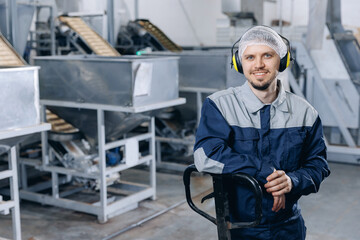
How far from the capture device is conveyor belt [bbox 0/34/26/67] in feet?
17.5

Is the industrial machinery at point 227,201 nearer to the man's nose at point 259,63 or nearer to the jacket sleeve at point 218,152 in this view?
the jacket sleeve at point 218,152

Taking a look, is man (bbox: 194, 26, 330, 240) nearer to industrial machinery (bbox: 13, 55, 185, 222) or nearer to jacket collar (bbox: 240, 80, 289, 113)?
jacket collar (bbox: 240, 80, 289, 113)

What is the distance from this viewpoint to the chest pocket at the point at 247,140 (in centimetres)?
199

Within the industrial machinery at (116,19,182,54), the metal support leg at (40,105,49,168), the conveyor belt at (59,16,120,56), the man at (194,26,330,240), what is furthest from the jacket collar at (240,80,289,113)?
the industrial machinery at (116,19,182,54)

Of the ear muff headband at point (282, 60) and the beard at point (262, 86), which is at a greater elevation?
the ear muff headband at point (282, 60)

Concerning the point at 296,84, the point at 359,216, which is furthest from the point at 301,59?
the point at 359,216

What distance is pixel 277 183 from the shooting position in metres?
1.88

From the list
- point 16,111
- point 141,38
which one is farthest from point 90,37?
point 16,111

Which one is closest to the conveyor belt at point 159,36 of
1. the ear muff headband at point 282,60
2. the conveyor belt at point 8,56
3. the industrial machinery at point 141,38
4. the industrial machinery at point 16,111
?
the industrial machinery at point 141,38

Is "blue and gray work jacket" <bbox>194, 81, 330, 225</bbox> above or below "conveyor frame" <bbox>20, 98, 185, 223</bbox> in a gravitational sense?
above

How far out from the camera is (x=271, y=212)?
1.99m

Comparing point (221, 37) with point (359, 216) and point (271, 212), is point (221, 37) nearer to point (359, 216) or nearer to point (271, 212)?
point (359, 216)

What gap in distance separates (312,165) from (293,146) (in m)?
0.13

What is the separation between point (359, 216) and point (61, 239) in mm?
2948
